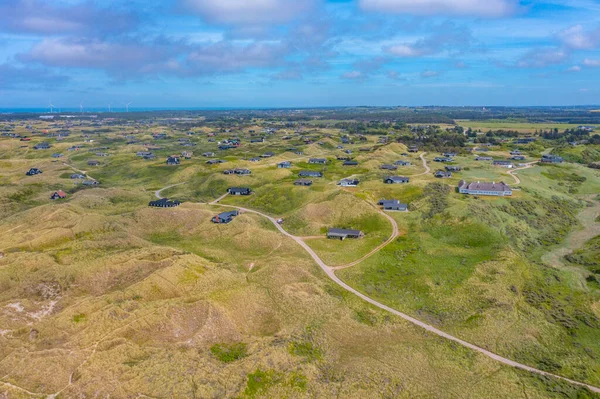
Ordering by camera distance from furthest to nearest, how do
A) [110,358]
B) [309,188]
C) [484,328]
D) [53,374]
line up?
[309,188], [484,328], [110,358], [53,374]

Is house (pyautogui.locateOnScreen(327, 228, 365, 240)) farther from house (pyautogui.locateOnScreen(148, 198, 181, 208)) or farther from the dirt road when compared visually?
house (pyautogui.locateOnScreen(148, 198, 181, 208))

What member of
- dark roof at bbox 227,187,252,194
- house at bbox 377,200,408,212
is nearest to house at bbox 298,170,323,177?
dark roof at bbox 227,187,252,194

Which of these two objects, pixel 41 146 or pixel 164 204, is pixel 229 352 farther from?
pixel 41 146

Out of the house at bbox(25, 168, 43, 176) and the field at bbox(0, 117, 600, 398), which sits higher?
the house at bbox(25, 168, 43, 176)

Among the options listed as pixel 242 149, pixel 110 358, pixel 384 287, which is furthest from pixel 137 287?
pixel 242 149

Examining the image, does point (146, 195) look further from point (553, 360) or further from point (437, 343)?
point (553, 360)

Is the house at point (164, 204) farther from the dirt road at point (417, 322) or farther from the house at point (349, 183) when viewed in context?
the house at point (349, 183)
